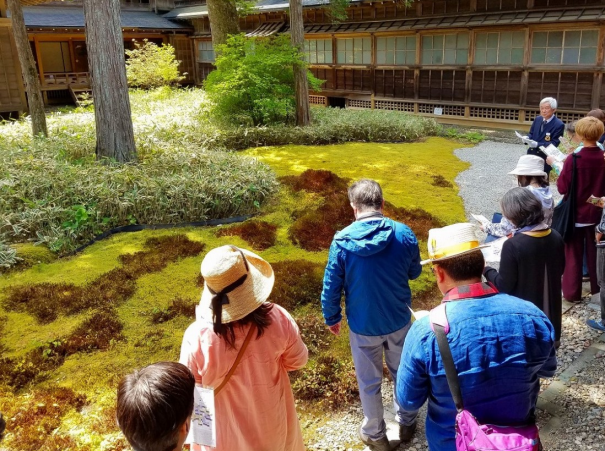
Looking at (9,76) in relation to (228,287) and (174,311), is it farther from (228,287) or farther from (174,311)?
(228,287)

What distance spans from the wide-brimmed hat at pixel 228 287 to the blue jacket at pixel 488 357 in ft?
2.26

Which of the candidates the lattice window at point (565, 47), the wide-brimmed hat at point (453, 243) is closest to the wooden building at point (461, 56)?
the lattice window at point (565, 47)

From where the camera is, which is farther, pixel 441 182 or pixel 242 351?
pixel 441 182

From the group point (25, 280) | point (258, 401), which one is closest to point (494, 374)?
point (258, 401)

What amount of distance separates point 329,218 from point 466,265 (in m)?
5.07

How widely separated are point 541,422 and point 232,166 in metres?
6.28

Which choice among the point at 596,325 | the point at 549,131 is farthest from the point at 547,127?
the point at 596,325

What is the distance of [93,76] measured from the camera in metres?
8.23

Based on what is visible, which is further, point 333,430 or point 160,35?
point 160,35

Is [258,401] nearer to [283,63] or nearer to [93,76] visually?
[93,76]

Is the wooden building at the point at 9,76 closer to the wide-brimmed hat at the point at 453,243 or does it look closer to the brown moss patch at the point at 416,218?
the brown moss patch at the point at 416,218

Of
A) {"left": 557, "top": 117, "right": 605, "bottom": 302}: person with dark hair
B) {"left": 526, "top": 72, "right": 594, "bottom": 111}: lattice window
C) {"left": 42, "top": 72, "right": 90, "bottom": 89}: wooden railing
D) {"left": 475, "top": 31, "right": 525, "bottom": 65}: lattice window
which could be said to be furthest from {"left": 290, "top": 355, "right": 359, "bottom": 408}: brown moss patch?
{"left": 42, "top": 72, "right": 90, "bottom": 89}: wooden railing

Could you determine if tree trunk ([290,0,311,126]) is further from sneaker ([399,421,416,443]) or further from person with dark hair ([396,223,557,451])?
person with dark hair ([396,223,557,451])

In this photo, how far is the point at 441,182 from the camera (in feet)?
29.4
